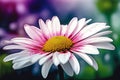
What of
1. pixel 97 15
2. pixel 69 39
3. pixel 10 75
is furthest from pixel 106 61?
pixel 69 39

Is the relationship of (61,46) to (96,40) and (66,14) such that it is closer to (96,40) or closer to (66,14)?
(96,40)


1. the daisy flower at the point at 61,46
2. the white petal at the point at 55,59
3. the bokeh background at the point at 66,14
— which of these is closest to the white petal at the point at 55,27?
the daisy flower at the point at 61,46

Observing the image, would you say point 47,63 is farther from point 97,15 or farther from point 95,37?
point 97,15

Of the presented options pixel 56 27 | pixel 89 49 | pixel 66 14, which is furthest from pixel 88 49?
pixel 66 14

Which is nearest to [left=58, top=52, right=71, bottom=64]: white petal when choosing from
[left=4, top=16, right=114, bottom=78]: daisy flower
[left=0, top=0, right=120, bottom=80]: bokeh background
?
[left=4, top=16, right=114, bottom=78]: daisy flower

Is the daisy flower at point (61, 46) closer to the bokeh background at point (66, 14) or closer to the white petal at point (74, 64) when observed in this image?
the white petal at point (74, 64)

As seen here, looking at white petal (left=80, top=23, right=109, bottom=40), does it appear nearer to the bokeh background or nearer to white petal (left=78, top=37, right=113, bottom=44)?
white petal (left=78, top=37, right=113, bottom=44)

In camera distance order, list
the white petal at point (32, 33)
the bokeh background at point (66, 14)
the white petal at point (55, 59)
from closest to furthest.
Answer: the white petal at point (55, 59) → the white petal at point (32, 33) → the bokeh background at point (66, 14)

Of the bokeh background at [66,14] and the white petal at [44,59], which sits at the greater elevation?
the bokeh background at [66,14]
